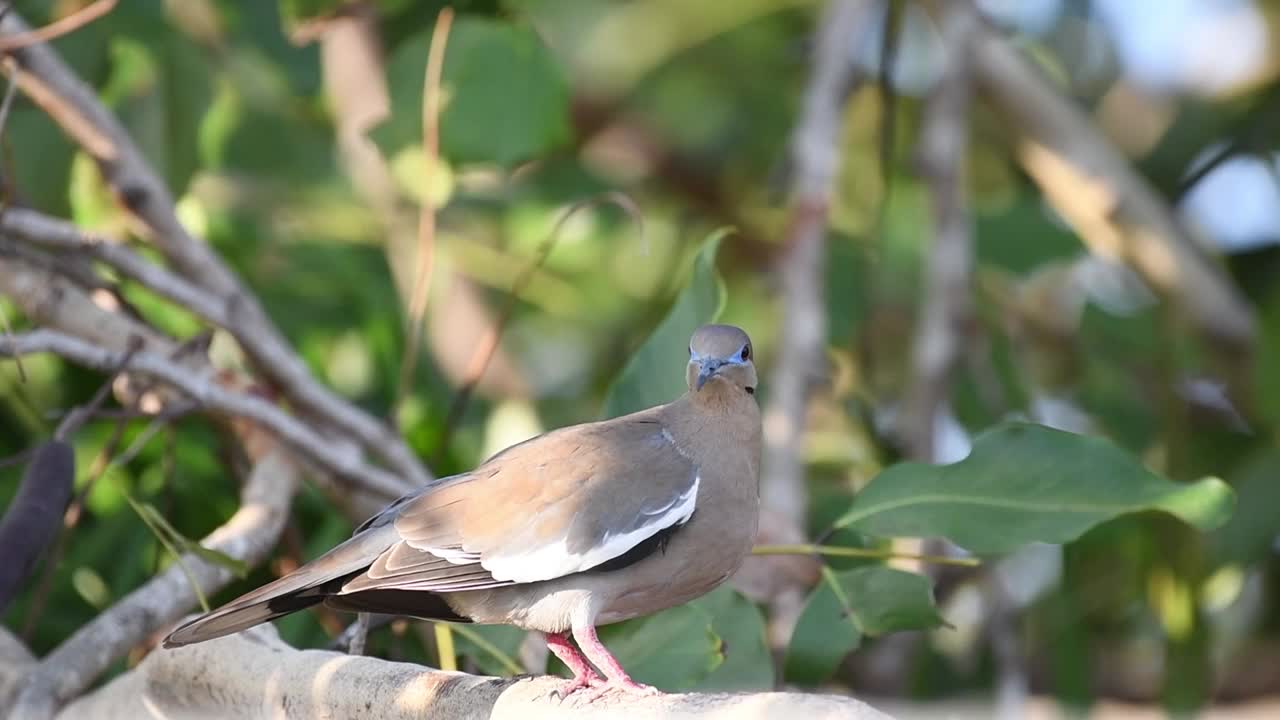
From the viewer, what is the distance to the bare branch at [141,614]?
2.65 meters

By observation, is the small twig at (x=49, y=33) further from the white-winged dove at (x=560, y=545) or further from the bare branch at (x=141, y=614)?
the white-winged dove at (x=560, y=545)

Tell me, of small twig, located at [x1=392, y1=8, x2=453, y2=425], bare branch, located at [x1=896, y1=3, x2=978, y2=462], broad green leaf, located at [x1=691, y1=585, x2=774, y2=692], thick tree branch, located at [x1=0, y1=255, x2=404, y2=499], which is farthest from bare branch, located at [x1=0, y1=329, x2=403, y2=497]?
bare branch, located at [x1=896, y1=3, x2=978, y2=462]

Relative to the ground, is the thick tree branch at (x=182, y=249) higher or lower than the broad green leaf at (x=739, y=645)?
higher

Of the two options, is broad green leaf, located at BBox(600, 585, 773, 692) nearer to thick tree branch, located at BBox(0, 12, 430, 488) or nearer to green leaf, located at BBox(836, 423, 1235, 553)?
green leaf, located at BBox(836, 423, 1235, 553)

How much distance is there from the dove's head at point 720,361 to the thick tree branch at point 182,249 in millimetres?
1123

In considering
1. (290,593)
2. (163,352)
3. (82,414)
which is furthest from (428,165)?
(290,593)

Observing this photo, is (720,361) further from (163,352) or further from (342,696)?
(163,352)

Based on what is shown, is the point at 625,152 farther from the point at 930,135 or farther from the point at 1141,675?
the point at 1141,675

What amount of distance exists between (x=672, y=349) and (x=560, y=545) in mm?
815

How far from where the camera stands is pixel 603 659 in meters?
2.29

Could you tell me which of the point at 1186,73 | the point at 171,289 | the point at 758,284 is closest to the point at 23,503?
the point at 171,289

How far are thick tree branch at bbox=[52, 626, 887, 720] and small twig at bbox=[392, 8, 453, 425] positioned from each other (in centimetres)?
99

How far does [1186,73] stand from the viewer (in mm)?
5914

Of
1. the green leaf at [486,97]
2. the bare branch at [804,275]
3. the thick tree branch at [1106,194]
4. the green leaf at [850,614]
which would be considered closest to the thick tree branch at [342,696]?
the green leaf at [850,614]
